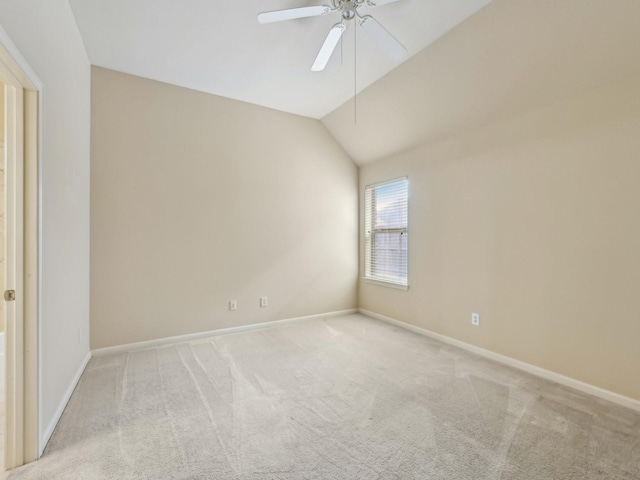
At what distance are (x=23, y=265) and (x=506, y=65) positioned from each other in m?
3.54

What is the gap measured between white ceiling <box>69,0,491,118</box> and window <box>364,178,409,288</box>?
4.71ft

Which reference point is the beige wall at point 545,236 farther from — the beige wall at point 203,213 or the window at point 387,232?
the beige wall at point 203,213

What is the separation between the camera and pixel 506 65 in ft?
7.80

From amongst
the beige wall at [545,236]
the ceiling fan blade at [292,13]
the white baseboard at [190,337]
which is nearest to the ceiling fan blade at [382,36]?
the ceiling fan blade at [292,13]

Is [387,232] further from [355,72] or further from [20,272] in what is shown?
[20,272]

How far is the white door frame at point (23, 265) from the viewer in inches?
59.3

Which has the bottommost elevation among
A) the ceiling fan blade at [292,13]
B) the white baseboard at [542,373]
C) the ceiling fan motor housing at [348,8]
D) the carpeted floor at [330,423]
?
the carpeted floor at [330,423]

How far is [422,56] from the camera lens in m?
2.67

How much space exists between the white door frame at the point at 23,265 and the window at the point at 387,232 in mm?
3461

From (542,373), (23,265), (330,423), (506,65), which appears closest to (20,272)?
(23,265)

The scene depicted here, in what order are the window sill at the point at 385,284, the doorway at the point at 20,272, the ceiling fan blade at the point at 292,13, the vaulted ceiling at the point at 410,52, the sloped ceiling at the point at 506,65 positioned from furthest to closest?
the window sill at the point at 385,284 → the vaulted ceiling at the point at 410,52 → the sloped ceiling at the point at 506,65 → the ceiling fan blade at the point at 292,13 → the doorway at the point at 20,272

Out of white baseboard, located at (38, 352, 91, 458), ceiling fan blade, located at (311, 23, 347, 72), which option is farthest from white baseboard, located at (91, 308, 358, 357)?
ceiling fan blade, located at (311, 23, 347, 72)

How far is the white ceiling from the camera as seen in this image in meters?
2.19

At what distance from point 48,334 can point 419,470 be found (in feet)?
7.35
